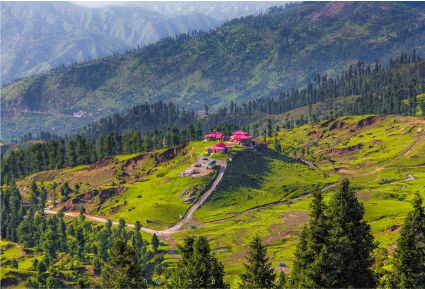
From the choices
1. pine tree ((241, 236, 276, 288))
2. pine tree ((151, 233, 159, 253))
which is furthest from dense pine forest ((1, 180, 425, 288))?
pine tree ((151, 233, 159, 253))

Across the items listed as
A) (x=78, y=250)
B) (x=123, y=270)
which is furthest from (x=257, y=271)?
(x=78, y=250)

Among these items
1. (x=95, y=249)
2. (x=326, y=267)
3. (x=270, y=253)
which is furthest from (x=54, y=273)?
(x=326, y=267)

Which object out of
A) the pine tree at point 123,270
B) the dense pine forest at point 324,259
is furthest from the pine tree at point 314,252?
the pine tree at point 123,270

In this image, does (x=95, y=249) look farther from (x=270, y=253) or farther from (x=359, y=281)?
(x=359, y=281)

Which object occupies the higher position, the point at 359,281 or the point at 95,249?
the point at 359,281

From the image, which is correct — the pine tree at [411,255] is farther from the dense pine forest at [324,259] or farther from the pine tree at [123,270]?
the pine tree at [123,270]

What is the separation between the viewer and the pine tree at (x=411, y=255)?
60.2m

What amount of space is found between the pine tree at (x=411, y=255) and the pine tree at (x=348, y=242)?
475 cm

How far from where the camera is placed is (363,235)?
66.8 m

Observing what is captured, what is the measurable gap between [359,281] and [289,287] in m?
9.68

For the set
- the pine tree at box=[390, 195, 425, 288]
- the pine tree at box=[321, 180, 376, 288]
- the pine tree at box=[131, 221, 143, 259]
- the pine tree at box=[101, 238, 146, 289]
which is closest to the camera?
the pine tree at box=[390, 195, 425, 288]

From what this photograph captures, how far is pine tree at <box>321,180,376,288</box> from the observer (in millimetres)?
64438

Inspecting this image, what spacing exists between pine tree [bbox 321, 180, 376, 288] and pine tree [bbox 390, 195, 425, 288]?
4755 millimetres

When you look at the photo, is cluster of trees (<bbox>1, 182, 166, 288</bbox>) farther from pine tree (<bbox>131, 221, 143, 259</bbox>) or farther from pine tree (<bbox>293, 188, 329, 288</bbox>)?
pine tree (<bbox>293, 188, 329, 288</bbox>)
